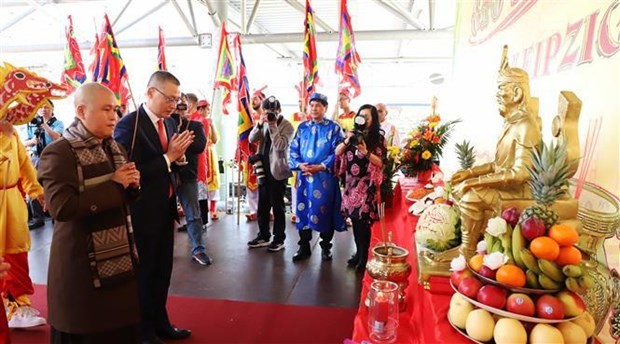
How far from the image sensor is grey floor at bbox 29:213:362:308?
2.82 metres

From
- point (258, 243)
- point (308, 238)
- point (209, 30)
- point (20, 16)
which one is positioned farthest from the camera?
point (209, 30)

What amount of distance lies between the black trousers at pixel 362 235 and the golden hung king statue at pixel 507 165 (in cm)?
160

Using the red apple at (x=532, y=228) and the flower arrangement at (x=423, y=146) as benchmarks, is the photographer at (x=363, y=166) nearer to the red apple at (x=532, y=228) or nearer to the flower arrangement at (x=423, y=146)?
the flower arrangement at (x=423, y=146)

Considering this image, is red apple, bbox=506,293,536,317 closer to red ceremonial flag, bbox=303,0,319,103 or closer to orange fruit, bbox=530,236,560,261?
orange fruit, bbox=530,236,560,261

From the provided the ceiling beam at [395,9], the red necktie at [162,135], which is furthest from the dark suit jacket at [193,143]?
the ceiling beam at [395,9]

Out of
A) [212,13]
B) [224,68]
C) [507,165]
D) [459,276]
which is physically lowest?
[459,276]

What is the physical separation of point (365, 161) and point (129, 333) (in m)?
1.90

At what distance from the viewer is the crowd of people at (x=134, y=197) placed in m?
1.42

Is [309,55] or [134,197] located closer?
[134,197]

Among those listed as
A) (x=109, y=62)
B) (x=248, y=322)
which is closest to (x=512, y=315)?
(x=248, y=322)

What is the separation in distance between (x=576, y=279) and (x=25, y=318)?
9.39 feet

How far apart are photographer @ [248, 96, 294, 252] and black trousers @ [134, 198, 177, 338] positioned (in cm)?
163

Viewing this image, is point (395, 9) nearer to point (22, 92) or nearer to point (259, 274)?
point (259, 274)

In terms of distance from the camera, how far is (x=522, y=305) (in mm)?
975
